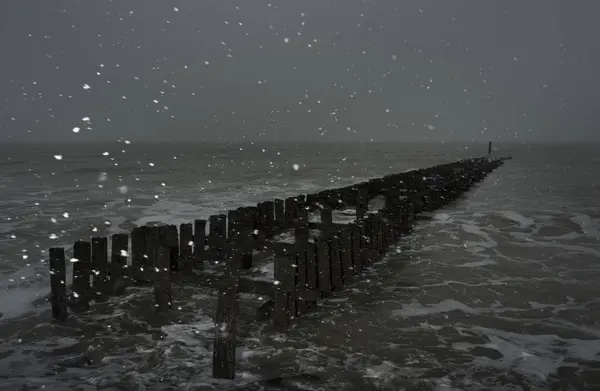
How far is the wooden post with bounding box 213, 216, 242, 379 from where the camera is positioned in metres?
6.21

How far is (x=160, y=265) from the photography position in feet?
28.0

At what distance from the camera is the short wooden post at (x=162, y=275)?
8.41 m

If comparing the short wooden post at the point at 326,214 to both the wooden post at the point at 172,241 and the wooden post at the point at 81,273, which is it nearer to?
the wooden post at the point at 172,241

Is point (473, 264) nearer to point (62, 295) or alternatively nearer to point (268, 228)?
point (268, 228)

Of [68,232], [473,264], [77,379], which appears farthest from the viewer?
[68,232]

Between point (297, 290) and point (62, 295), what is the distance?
13.9ft

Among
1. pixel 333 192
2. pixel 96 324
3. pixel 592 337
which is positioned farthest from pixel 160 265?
pixel 333 192

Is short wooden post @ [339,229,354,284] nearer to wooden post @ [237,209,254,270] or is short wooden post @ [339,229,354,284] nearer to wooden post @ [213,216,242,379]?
wooden post @ [237,209,254,270]

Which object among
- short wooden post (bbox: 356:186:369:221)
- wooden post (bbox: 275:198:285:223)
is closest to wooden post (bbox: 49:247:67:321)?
wooden post (bbox: 275:198:285:223)

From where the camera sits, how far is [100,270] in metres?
8.56

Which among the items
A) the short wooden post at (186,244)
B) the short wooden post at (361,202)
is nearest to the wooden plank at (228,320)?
the short wooden post at (186,244)

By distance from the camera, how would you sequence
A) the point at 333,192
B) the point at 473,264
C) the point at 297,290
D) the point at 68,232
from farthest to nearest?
the point at 68,232 → the point at 333,192 → the point at 473,264 → the point at 297,290

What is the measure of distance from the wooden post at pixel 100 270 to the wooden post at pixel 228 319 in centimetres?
324

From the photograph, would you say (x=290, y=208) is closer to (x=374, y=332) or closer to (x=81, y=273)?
(x=374, y=332)
